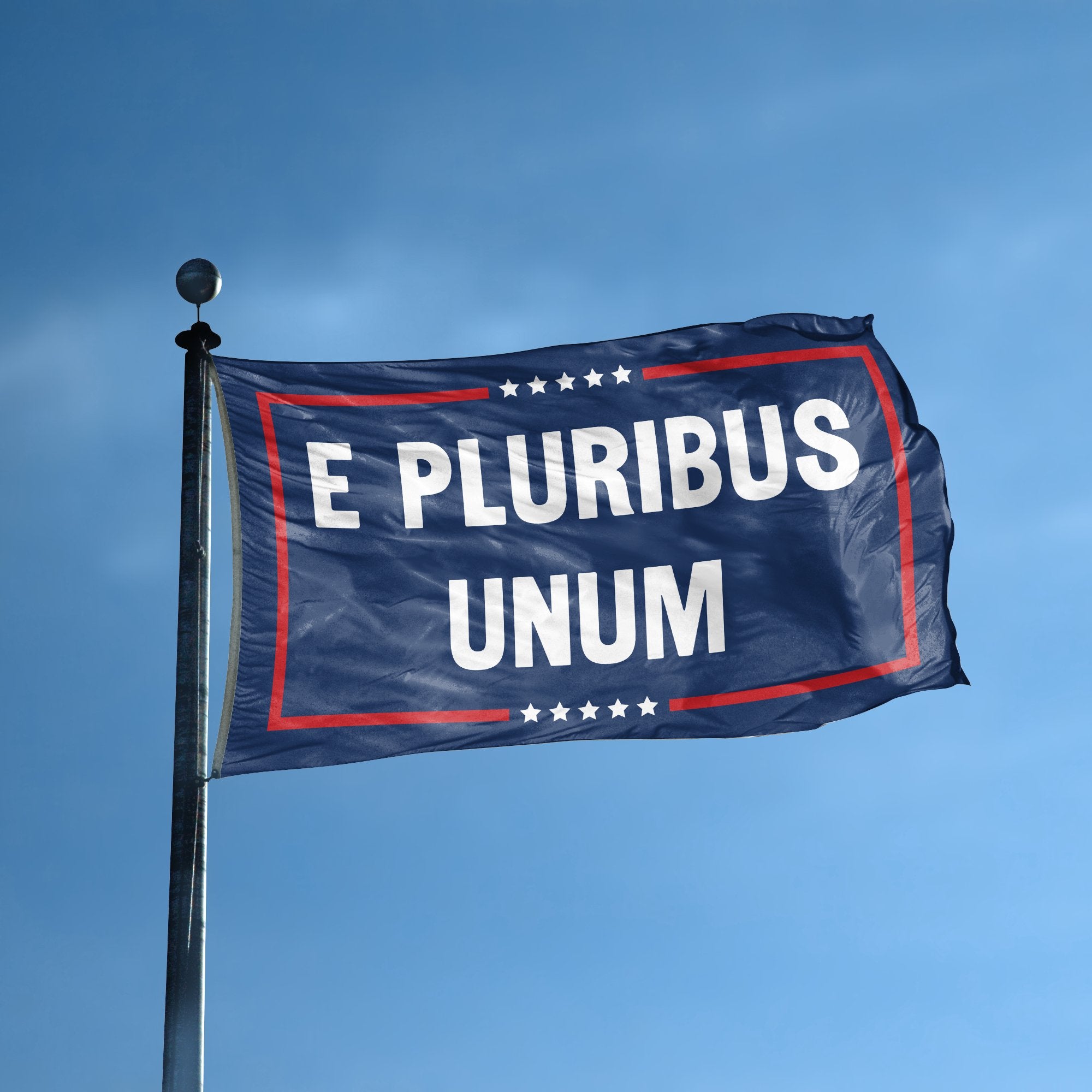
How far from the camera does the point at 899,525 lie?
1357 cm

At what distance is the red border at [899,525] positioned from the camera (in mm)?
12781

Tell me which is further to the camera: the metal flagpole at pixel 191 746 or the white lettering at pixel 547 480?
the white lettering at pixel 547 480

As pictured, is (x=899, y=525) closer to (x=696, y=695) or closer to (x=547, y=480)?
(x=696, y=695)

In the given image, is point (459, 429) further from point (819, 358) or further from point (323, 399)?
point (819, 358)

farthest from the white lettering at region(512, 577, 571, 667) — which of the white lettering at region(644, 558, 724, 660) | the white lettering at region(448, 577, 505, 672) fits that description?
the white lettering at region(644, 558, 724, 660)

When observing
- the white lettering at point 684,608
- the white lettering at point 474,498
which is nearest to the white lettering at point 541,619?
the white lettering at point 474,498

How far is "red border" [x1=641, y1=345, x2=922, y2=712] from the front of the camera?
12.8m

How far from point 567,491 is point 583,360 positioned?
4.20 feet

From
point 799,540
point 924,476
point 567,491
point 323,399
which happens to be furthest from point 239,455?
point 924,476

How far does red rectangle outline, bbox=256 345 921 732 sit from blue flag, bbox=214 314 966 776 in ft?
0.06

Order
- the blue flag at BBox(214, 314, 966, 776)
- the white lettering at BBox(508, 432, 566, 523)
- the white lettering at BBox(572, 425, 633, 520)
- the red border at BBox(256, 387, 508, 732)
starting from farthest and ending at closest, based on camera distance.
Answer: the white lettering at BBox(572, 425, 633, 520), the white lettering at BBox(508, 432, 566, 523), the blue flag at BBox(214, 314, 966, 776), the red border at BBox(256, 387, 508, 732)

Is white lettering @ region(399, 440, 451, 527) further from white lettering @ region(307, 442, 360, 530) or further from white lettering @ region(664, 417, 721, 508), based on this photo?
white lettering @ region(664, 417, 721, 508)

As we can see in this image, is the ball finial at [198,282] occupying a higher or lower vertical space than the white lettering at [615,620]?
higher

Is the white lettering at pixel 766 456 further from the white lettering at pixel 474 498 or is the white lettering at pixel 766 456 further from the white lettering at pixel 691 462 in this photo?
the white lettering at pixel 474 498
